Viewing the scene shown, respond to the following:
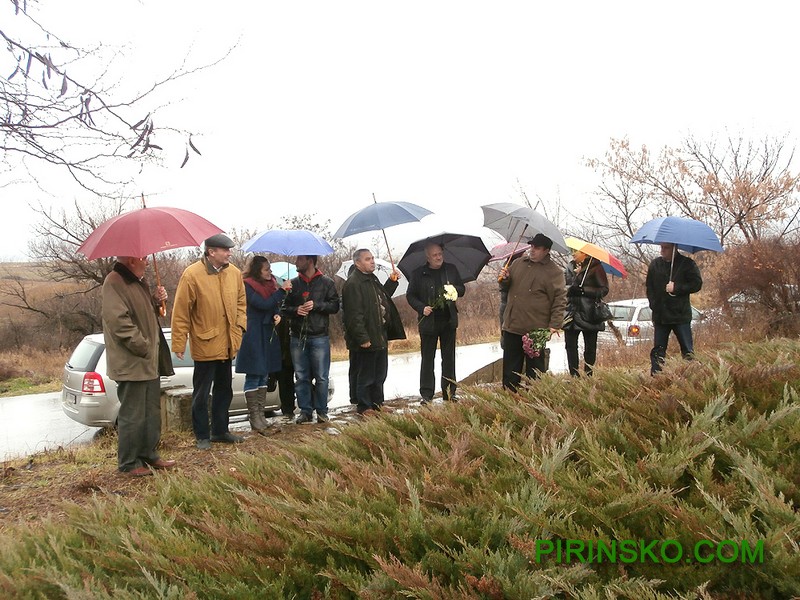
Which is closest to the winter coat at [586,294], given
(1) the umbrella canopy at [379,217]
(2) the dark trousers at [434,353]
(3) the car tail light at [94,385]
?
(2) the dark trousers at [434,353]

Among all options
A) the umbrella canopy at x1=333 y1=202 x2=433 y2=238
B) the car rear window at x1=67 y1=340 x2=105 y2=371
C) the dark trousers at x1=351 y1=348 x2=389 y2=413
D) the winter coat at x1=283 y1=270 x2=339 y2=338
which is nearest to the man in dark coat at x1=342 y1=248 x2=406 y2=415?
the dark trousers at x1=351 y1=348 x2=389 y2=413

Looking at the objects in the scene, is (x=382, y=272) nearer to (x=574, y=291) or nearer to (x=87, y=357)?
(x=574, y=291)

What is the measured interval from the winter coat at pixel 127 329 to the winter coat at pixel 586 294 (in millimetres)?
5026

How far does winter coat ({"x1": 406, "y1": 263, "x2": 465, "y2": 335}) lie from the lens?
7.75 metres

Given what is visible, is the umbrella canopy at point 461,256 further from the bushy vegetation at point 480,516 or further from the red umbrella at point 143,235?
the bushy vegetation at point 480,516

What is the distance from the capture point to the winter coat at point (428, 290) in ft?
25.4

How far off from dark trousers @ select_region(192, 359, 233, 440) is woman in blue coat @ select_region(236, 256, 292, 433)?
0.50m

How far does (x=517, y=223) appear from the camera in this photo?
7750 millimetres

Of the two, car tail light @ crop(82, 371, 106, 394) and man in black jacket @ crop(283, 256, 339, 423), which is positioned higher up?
man in black jacket @ crop(283, 256, 339, 423)

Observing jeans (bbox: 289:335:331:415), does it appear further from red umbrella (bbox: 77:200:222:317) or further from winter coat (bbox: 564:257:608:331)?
winter coat (bbox: 564:257:608:331)

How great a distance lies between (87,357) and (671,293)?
723 cm

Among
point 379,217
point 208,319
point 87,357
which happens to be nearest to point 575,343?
point 379,217

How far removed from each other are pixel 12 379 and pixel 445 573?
23.5 m

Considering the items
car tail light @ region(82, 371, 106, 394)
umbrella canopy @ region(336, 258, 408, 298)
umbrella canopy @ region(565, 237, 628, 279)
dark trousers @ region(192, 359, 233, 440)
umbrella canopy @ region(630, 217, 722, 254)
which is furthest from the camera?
umbrella canopy @ region(336, 258, 408, 298)
